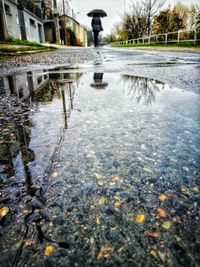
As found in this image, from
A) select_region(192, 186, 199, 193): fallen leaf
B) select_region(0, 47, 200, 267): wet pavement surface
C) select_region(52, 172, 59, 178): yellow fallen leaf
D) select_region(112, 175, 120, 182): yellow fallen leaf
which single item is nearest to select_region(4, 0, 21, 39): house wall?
select_region(0, 47, 200, 267): wet pavement surface

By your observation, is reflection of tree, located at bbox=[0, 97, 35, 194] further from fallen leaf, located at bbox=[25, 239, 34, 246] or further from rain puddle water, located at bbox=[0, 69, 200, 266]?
fallen leaf, located at bbox=[25, 239, 34, 246]

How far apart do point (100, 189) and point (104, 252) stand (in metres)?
0.27

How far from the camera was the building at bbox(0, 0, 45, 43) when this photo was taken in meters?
15.0

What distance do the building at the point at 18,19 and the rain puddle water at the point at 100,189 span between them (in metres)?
15.2

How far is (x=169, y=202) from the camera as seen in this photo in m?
0.75

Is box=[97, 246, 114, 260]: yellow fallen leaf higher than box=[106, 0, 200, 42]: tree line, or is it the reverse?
box=[106, 0, 200, 42]: tree line

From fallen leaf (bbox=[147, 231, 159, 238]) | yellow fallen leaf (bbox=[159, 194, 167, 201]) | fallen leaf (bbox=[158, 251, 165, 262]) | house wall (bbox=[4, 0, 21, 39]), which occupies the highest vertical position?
house wall (bbox=[4, 0, 21, 39])

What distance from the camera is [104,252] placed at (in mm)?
582

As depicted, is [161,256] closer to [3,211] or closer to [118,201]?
[118,201]

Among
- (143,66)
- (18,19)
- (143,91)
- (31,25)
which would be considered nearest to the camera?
(143,91)

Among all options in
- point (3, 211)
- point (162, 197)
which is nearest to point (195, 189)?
point (162, 197)

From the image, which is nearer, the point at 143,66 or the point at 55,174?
the point at 55,174

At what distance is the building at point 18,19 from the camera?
592 inches

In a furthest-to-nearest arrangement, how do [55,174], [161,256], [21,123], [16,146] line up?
[21,123] < [16,146] < [55,174] < [161,256]
